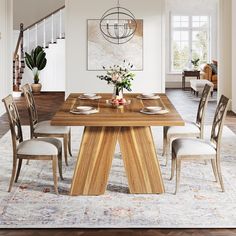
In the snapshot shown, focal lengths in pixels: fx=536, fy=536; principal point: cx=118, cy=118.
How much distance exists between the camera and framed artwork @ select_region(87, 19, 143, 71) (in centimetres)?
1045

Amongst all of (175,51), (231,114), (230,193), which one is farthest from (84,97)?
(175,51)

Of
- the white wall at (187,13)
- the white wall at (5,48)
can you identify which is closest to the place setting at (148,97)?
the white wall at (5,48)

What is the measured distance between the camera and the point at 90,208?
4.34m

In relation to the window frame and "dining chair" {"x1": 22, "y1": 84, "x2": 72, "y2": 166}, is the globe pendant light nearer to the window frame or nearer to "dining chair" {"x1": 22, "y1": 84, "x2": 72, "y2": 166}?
"dining chair" {"x1": 22, "y1": 84, "x2": 72, "y2": 166}

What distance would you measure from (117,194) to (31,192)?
77cm

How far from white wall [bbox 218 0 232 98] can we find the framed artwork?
1567mm

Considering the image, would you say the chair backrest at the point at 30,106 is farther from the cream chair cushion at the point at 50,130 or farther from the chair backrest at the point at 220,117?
the chair backrest at the point at 220,117

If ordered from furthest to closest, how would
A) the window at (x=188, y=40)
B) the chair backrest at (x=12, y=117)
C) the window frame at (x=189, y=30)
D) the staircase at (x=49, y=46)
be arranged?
the window at (x=188, y=40), the window frame at (x=189, y=30), the staircase at (x=49, y=46), the chair backrest at (x=12, y=117)

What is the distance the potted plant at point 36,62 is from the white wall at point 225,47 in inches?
213

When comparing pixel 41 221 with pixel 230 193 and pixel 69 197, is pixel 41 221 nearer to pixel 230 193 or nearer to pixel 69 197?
pixel 69 197

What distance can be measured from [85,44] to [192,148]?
6150mm

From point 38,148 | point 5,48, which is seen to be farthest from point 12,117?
point 5,48

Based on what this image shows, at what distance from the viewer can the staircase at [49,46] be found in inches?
582

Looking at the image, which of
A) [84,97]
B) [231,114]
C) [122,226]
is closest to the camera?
Answer: [122,226]
